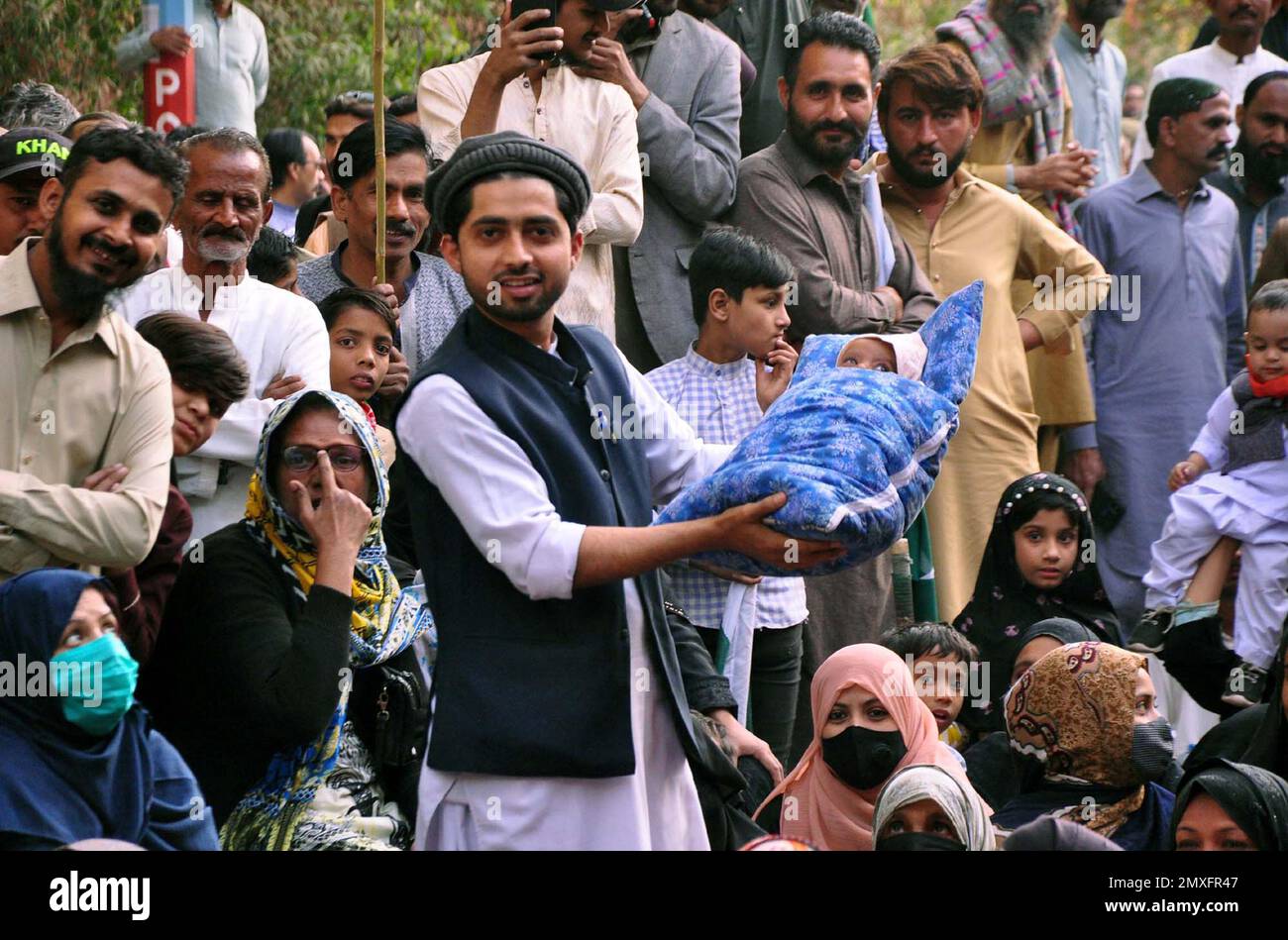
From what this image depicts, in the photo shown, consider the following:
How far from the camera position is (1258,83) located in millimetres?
8758

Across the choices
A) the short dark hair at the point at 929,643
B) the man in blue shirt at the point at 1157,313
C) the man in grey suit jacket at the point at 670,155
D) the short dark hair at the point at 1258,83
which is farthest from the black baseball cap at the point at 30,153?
the short dark hair at the point at 1258,83

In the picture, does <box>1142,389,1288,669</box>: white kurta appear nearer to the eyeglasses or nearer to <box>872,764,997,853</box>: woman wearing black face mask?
<box>872,764,997,853</box>: woman wearing black face mask

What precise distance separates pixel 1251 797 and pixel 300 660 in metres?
2.17

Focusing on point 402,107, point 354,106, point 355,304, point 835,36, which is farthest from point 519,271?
point 354,106

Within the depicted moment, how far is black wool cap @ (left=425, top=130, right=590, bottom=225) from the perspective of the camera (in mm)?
3836

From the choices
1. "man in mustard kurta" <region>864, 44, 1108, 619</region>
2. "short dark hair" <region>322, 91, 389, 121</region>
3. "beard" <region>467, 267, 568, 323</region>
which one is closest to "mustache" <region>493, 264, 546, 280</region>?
"beard" <region>467, 267, 568, 323</region>

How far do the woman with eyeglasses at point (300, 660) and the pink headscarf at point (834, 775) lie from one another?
101 cm

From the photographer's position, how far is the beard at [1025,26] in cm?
833

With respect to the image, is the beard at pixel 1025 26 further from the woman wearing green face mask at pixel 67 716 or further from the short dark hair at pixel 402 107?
the woman wearing green face mask at pixel 67 716

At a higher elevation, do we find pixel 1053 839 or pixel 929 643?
pixel 929 643

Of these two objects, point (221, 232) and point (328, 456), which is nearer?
point (328, 456)
